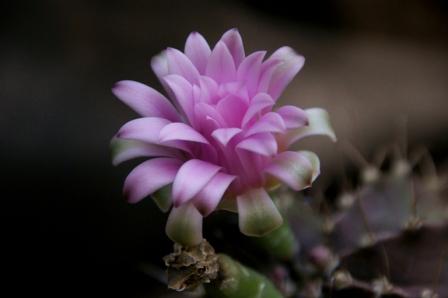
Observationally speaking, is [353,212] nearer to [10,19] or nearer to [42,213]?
[42,213]

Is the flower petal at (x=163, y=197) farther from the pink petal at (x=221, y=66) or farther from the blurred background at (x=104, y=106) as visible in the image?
the blurred background at (x=104, y=106)

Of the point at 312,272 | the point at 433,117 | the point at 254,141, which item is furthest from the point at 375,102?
the point at 254,141

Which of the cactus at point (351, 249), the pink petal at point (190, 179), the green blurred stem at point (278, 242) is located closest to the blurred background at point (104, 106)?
the cactus at point (351, 249)

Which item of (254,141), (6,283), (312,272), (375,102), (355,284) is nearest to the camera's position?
(254,141)

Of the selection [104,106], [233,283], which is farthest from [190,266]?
[104,106]

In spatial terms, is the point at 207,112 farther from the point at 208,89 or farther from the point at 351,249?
the point at 351,249

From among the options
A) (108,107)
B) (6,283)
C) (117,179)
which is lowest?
(6,283)

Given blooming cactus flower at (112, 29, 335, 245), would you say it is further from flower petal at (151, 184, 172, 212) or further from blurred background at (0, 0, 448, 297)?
blurred background at (0, 0, 448, 297)

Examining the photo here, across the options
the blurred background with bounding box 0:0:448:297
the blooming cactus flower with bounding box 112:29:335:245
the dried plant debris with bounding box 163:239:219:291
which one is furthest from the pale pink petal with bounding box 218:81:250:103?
the blurred background with bounding box 0:0:448:297
